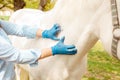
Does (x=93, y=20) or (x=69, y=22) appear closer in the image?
(x=93, y=20)

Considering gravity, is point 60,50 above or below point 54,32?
below

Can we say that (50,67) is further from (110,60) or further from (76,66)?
(110,60)

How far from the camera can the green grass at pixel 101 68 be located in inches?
205

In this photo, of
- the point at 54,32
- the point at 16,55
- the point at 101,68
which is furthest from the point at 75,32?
the point at 101,68

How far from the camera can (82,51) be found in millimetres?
2248

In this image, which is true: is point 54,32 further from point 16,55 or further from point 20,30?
point 16,55

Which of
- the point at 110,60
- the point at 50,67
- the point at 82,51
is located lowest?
the point at 110,60

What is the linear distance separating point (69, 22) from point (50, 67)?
477mm

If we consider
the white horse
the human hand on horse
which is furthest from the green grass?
the human hand on horse

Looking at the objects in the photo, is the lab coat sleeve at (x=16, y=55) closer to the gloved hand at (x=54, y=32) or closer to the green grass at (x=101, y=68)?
the gloved hand at (x=54, y=32)

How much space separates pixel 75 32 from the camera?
2.22 meters

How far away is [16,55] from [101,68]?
4.03 metres

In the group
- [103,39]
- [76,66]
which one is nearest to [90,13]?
[103,39]

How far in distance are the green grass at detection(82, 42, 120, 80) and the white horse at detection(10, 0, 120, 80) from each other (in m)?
2.53
